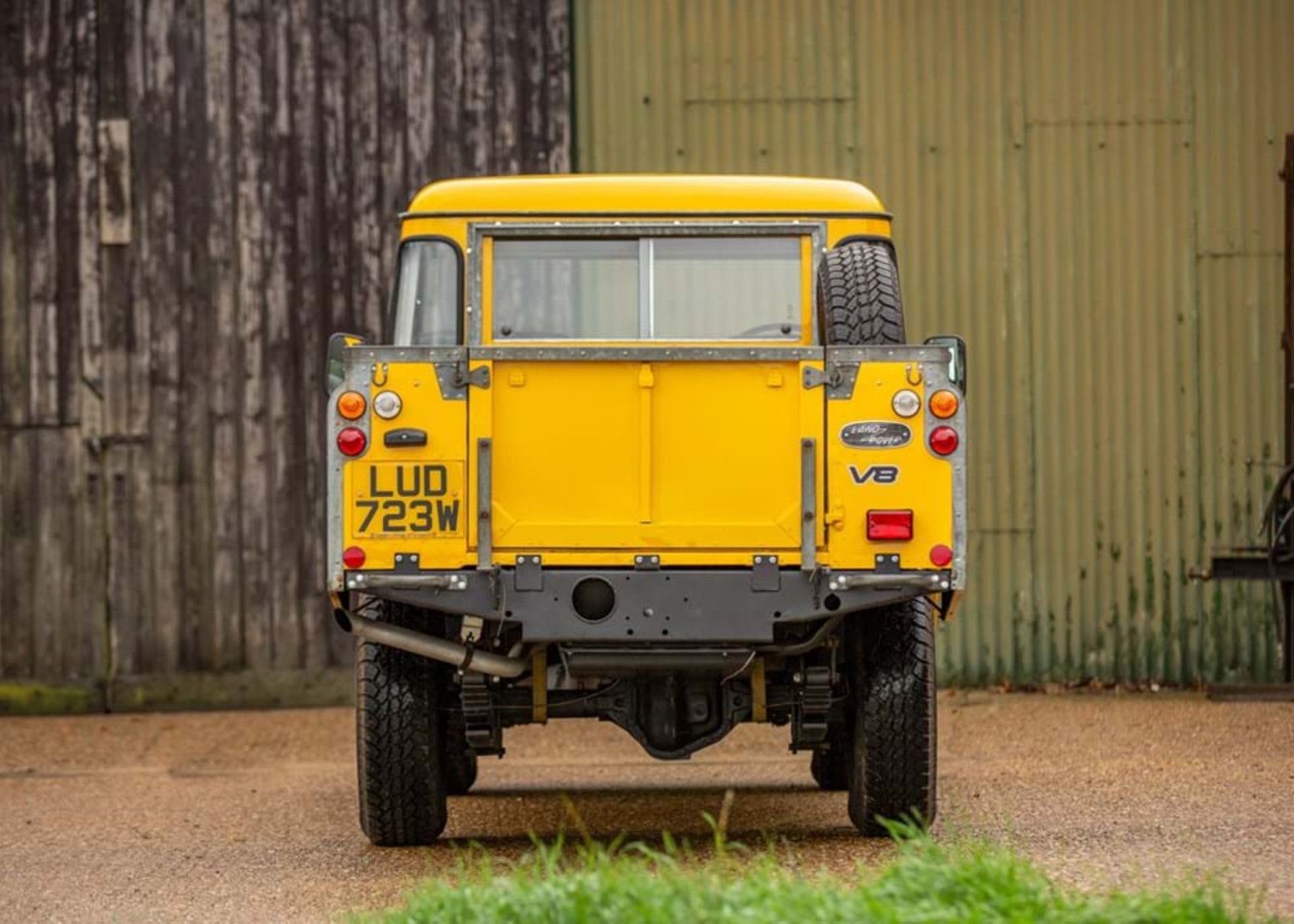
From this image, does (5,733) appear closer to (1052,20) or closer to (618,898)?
(1052,20)

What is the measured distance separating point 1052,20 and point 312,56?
5.15m

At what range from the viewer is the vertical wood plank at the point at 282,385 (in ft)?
53.2

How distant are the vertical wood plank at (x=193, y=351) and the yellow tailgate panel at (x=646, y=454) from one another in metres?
7.71

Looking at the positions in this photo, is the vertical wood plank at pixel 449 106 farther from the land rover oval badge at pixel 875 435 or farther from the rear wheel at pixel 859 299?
the land rover oval badge at pixel 875 435

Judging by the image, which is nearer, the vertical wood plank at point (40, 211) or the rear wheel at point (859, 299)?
the rear wheel at point (859, 299)

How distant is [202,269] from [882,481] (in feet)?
27.9

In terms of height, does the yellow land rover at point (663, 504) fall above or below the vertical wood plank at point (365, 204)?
below

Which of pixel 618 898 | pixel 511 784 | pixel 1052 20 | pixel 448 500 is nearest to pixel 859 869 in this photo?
pixel 618 898

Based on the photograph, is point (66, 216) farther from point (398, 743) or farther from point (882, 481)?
point (882, 481)

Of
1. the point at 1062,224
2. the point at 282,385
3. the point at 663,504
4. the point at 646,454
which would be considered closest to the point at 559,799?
the point at 663,504

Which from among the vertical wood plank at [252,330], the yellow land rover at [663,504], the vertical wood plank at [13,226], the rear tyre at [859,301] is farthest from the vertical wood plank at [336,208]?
the rear tyre at [859,301]

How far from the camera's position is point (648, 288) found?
966 cm

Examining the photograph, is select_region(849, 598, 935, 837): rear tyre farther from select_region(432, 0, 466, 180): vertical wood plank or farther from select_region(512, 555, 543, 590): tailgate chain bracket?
select_region(432, 0, 466, 180): vertical wood plank

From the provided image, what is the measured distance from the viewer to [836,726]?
10.5 m
